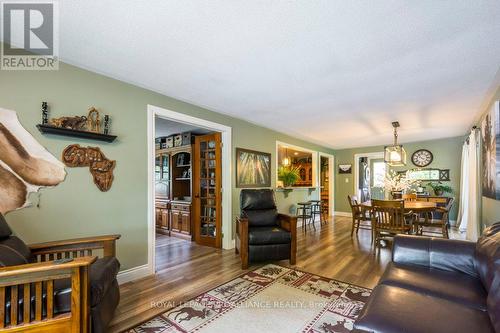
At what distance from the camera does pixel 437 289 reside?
148 cm

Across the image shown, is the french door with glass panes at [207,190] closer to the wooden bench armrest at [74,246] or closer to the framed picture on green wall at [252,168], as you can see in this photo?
the framed picture on green wall at [252,168]

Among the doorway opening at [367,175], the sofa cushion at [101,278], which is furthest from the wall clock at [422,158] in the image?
the sofa cushion at [101,278]

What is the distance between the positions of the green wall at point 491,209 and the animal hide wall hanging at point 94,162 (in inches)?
181

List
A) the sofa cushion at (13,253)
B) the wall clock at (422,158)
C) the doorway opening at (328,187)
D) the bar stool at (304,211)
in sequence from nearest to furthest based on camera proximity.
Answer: the sofa cushion at (13,253), the bar stool at (304,211), the wall clock at (422,158), the doorway opening at (328,187)

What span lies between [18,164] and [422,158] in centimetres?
840

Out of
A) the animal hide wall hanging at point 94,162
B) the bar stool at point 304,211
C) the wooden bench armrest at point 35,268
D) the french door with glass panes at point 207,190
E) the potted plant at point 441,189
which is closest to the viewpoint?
the wooden bench armrest at point 35,268

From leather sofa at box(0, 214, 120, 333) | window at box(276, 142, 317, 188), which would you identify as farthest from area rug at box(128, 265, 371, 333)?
window at box(276, 142, 317, 188)

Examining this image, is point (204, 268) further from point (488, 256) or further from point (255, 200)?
point (488, 256)

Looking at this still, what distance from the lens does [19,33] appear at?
6.22 ft

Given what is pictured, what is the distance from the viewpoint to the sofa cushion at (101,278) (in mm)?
1539

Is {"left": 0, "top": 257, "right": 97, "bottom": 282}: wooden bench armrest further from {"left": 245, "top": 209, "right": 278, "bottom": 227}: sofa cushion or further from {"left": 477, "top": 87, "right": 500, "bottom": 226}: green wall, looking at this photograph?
{"left": 477, "top": 87, "right": 500, "bottom": 226}: green wall

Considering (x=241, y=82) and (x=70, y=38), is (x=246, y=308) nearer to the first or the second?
(x=241, y=82)

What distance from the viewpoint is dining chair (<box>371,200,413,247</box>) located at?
3.62m

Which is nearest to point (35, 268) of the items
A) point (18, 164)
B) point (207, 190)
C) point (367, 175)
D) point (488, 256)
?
point (18, 164)
